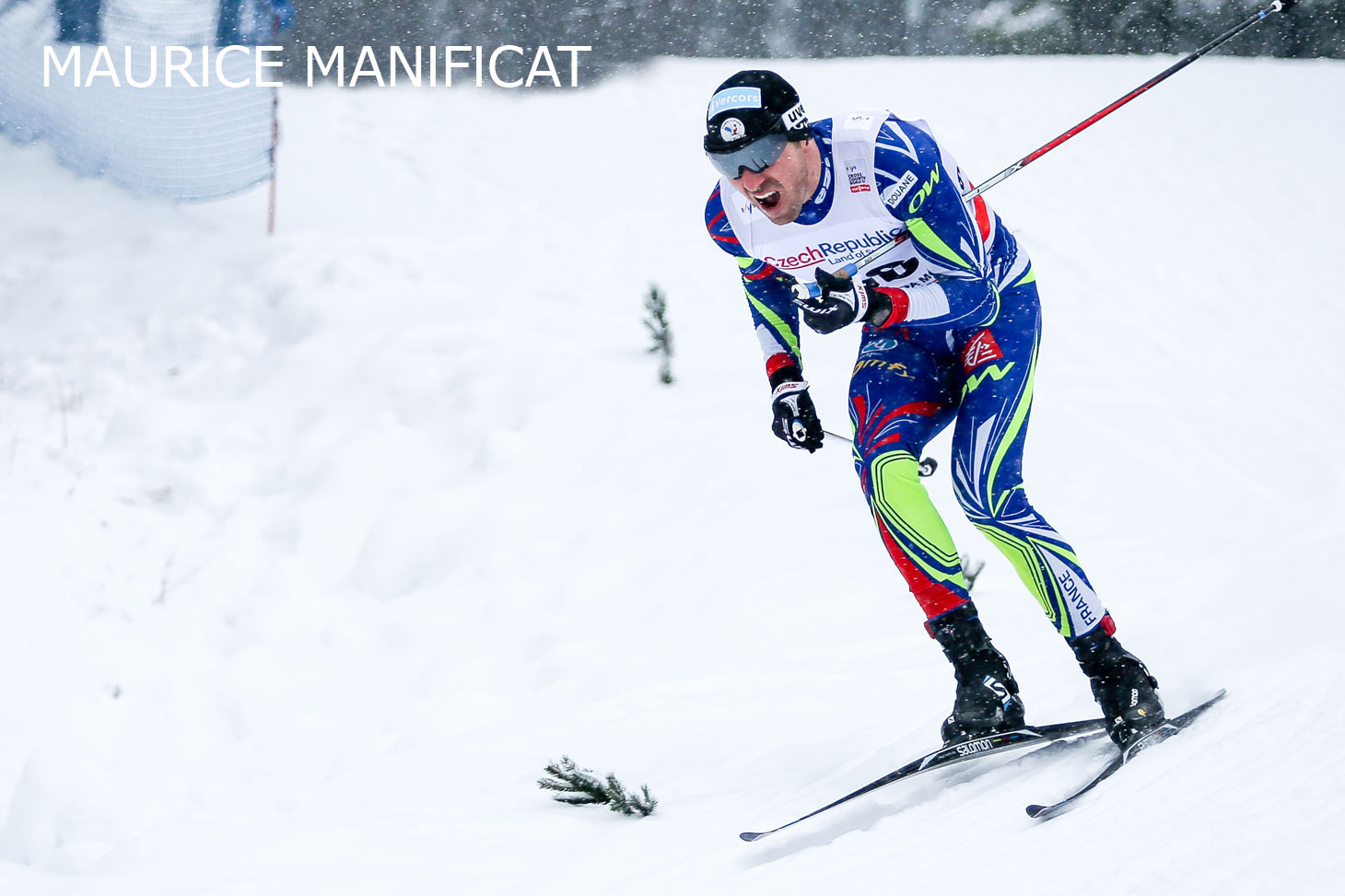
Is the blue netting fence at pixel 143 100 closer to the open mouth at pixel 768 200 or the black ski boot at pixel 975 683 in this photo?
the open mouth at pixel 768 200

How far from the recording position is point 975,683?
3.06 metres

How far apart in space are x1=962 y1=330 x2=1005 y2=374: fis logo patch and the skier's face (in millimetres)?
659

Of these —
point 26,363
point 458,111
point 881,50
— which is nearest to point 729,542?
point 26,363

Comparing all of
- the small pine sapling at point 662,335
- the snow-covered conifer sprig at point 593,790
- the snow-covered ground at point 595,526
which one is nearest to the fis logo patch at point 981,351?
the snow-covered ground at point 595,526

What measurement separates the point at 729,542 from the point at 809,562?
0.49 metres

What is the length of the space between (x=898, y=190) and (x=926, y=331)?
476mm

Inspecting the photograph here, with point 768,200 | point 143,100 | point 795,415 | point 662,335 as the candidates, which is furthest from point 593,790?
point 143,100

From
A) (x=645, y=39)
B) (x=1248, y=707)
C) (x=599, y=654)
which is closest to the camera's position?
(x=1248, y=707)

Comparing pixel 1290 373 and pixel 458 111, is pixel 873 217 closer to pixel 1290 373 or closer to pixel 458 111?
pixel 1290 373

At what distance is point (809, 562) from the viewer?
5.24 metres

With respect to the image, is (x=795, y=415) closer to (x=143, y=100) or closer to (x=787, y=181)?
(x=787, y=181)

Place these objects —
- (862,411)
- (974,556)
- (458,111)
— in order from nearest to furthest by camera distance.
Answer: (862,411) → (974,556) → (458,111)

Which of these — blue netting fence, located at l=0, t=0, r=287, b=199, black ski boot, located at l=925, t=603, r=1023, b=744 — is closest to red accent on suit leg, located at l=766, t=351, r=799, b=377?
black ski boot, located at l=925, t=603, r=1023, b=744

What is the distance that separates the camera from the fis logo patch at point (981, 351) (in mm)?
3172
